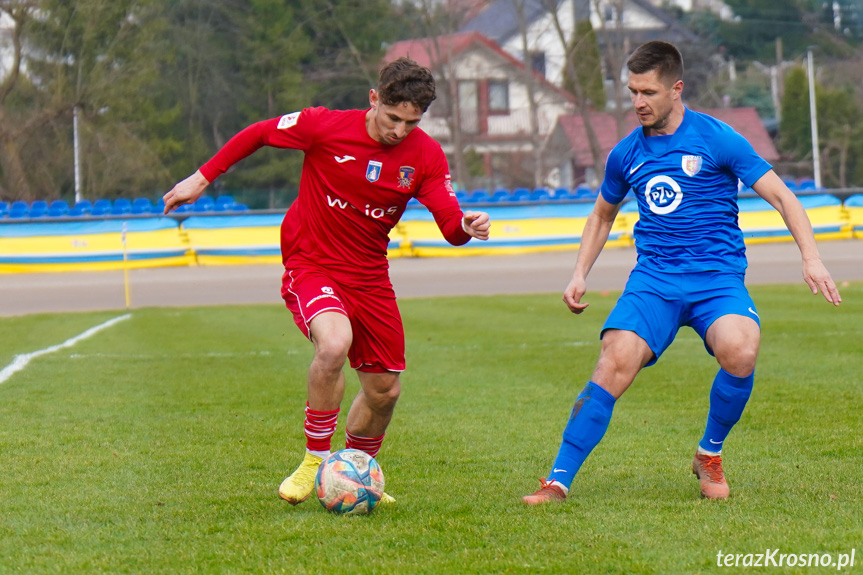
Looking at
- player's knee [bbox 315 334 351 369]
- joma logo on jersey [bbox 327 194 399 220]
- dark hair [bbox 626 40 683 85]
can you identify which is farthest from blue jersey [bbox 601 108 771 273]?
player's knee [bbox 315 334 351 369]

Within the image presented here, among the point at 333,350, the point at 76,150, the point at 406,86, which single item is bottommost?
the point at 76,150

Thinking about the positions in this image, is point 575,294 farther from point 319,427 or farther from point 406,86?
point 319,427

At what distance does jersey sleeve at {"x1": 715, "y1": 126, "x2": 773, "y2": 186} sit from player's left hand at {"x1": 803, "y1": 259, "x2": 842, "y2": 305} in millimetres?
496

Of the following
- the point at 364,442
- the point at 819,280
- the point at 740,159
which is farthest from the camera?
the point at 364,442

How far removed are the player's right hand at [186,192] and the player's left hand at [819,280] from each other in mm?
2798

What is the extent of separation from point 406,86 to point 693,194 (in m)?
1.46

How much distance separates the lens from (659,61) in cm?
509

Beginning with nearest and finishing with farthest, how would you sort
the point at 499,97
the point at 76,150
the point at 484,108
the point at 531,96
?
the point at 76,150
the point at 531,96
the point at 484,108
the point at 499,97

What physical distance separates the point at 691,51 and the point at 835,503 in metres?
53.8

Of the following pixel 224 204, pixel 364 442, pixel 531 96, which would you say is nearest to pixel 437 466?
pixel 364 442

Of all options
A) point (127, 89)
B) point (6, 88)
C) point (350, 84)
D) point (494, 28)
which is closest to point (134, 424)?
point (6, 88)

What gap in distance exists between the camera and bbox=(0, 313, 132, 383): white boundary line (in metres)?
10.8

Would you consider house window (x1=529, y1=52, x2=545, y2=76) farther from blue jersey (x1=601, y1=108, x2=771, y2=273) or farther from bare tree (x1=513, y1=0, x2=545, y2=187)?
blue jersey (x1=601, y1=108, x2=771, y2=273)

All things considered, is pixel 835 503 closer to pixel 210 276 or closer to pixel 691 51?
pixel 210 276
